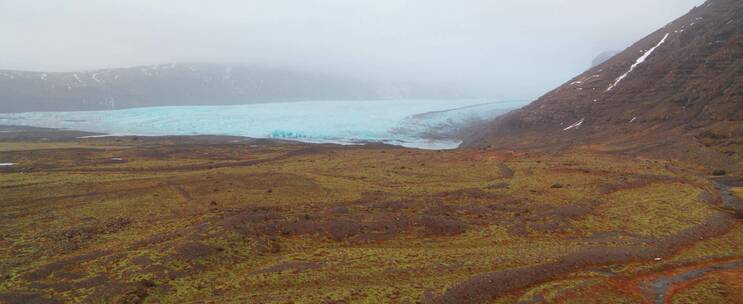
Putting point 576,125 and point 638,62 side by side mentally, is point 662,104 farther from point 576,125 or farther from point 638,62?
point 638,62

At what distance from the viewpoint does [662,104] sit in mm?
75688

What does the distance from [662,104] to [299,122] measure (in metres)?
76.8

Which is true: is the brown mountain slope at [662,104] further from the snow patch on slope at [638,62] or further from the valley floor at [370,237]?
the valley floor at [370,237]

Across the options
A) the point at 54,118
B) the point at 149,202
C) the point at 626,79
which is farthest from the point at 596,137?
the point at 54,118

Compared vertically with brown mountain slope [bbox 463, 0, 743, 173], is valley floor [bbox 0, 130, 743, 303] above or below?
below

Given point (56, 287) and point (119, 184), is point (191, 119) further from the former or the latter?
point (56, 287)

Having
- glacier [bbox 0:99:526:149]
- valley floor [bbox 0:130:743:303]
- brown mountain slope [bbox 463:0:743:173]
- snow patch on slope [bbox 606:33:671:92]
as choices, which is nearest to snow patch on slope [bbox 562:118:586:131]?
brown mountain slope [bbox 463:0:743:173]

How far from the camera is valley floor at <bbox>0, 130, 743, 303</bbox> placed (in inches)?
744

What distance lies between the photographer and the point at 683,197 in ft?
116

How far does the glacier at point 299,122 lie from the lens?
111m

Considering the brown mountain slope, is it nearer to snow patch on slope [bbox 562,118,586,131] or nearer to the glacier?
snow patch on slope [bbox 562,118,586,131]

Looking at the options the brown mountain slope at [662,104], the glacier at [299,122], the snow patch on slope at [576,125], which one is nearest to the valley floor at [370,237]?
the brown mountain slope at [662,104]

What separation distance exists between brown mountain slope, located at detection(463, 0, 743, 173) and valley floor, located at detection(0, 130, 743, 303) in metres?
16.6

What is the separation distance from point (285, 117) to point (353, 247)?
339ft
